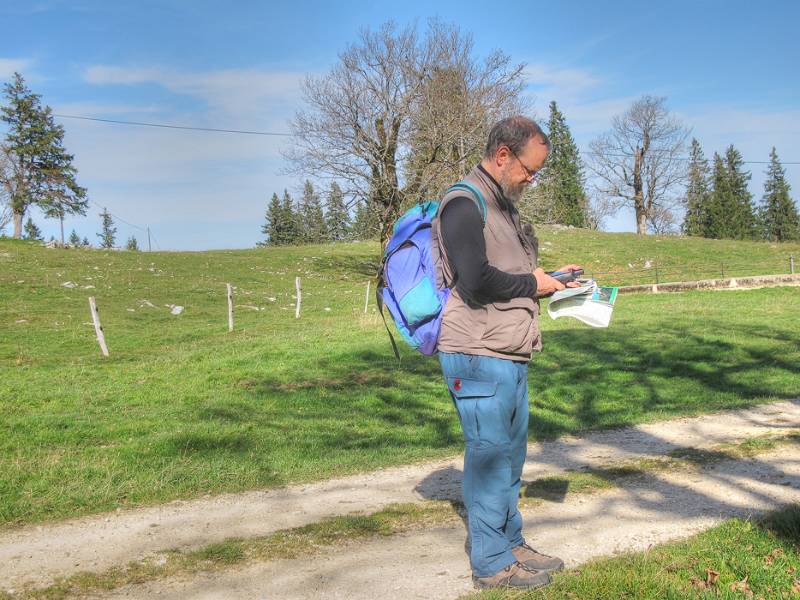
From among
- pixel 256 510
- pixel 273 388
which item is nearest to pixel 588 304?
pixel 256 510

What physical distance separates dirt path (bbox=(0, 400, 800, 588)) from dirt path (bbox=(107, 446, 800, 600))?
368mm

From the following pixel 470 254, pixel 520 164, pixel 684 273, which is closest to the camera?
pixel 470 254

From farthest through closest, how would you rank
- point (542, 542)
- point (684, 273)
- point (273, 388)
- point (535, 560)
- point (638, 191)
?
point (638, 191)
point (684, 273)
point (273, 388)
point (542, 542)
point (535, 560)

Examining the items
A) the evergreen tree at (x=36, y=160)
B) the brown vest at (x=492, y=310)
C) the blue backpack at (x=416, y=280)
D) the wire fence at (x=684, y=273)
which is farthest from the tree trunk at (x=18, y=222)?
the brown vest at (x=492, y=310)

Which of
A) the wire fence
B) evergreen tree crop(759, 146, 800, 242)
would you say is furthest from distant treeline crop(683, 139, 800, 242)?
the wire fence

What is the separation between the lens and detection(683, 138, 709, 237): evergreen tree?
76.0 meters

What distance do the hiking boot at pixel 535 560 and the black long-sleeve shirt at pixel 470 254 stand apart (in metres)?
1.38

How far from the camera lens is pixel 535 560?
3.63m

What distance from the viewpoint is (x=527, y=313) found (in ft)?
11.4

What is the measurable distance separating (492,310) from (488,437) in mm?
618

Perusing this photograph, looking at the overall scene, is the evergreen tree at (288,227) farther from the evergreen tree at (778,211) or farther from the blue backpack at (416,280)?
the blue backpack at (416,280)

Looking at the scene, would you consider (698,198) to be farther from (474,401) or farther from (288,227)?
(474,401)

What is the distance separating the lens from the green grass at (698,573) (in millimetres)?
3318

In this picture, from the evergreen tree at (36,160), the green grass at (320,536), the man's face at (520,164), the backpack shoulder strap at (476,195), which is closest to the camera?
the backpack shoulder strap at (476,195)
